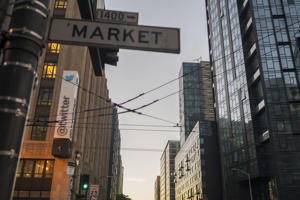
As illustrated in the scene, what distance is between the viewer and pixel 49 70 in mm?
35750

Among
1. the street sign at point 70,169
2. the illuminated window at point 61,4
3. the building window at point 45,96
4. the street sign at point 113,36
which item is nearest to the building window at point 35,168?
the building window at point 45,96

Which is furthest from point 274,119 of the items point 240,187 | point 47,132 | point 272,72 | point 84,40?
point 84,40

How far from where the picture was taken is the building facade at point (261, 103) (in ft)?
159

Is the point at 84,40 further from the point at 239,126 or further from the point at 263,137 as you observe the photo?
the point at 239,126

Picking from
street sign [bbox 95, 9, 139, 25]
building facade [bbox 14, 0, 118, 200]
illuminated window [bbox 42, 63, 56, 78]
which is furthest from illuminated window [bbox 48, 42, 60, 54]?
street sign [bbox 95, 9, 139, 25]

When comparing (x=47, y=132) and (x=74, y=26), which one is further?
(x=47, y=132)

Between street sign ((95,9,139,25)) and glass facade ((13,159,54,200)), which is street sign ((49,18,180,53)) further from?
glass facade ((13,159,54,200))

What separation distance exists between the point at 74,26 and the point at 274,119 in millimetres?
53155

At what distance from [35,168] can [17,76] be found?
31.4 m

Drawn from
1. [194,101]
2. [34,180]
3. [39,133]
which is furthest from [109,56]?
[194,101]

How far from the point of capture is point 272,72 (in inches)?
2099

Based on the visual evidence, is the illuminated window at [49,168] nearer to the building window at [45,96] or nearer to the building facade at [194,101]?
the building window at [45,96]

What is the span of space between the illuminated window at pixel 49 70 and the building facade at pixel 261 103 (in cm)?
2928

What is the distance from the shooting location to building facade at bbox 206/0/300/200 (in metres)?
48.4
